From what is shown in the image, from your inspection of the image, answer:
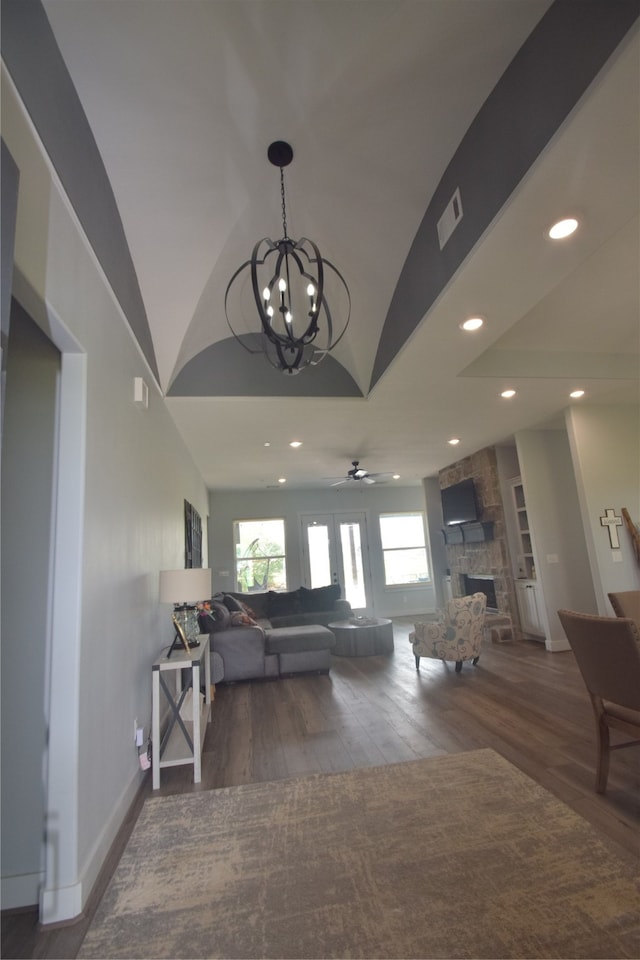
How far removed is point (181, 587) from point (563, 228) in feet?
9.92

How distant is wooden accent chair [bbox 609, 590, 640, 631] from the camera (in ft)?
9.23

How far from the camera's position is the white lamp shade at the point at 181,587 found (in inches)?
112

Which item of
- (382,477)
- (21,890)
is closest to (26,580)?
(21,890)

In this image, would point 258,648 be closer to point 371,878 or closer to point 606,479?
point 371,878

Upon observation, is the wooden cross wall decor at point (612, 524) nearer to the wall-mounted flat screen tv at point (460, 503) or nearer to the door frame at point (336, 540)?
the wall-mounted flat screen tv at point (460, 503)

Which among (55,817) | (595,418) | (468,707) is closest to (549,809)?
(468,707)

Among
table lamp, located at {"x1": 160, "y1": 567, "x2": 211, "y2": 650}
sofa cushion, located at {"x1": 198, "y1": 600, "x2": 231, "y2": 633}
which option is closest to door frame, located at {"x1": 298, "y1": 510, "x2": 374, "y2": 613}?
sofa cushion, located at {"x1": 198, "y1": 600, "x2": 231, "y2": 633}

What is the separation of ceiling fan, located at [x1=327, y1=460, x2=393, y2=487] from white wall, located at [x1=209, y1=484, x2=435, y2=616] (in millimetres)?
800

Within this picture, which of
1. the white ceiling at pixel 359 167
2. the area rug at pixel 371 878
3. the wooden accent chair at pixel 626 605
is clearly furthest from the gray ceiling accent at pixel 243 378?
the area rug at pixel 371 878

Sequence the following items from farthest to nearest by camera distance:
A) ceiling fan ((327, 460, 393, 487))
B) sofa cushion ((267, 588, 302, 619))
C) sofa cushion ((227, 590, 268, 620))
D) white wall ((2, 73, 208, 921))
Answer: sofa cushion ((227, 590, 268, 620))
sofa cushion ((267, 588, 302, 619))
ceiling fan ((327, 460, 393, 487))
white wall ((2, 73, 208, 921))

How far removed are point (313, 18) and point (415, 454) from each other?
5.43m

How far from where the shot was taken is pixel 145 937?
1465 mm

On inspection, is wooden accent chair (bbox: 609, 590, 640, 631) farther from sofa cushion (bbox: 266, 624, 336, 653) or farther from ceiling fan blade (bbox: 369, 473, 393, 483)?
ceiling fan blade (bbox: 369, 473, 393, 483)

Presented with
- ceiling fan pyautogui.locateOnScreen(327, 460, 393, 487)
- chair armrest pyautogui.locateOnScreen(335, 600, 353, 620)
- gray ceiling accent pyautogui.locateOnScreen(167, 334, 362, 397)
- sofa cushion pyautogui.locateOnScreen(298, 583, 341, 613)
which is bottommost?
chair armrest pyautogui.locateOnScreen(335, 600, 353, 620)
